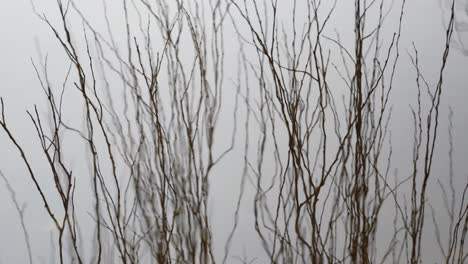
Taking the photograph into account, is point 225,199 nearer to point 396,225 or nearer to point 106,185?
point 106,185

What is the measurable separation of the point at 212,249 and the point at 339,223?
1.59ft

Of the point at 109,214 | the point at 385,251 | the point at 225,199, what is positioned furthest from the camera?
the point at 385,251

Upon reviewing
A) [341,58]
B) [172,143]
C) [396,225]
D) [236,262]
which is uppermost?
[341,58]

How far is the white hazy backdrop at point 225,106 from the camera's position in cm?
151

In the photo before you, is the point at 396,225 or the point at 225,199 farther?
the point at 396,225

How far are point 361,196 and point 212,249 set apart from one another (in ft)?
1.90

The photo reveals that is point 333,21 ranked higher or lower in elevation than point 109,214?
higher

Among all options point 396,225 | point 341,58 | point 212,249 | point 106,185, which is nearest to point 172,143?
point 106,185

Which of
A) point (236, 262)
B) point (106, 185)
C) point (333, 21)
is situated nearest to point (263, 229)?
point (236, 262)

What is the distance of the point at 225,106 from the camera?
5.57ft

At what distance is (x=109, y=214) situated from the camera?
1.56 meters

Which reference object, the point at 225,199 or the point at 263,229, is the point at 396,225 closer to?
the point at 263,229

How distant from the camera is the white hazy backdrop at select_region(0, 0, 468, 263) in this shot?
151 centimetres

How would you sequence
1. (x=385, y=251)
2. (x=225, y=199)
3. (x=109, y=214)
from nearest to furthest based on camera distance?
(x=109, y=214) < (x=225, y=199) < (x=385, y=251)
